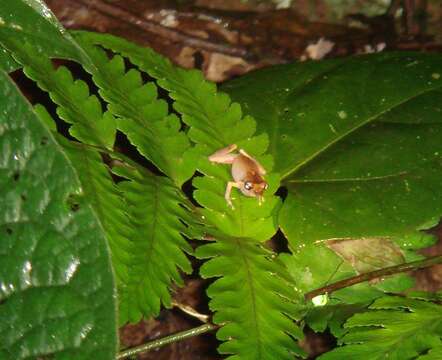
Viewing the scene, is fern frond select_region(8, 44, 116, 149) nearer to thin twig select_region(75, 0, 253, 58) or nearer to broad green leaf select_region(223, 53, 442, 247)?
broad green leaf select_region(223, 53, 442, 247)

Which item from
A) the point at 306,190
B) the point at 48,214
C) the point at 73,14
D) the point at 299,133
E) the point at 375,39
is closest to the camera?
the point at 48,214

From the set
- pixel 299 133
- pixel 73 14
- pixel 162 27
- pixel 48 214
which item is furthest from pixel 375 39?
pixel 48 214

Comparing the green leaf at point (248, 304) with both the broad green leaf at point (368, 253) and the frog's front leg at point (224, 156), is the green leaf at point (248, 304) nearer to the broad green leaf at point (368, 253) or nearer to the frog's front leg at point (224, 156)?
the frog's front leg at point (224, 156)

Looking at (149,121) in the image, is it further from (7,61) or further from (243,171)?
(7,61)

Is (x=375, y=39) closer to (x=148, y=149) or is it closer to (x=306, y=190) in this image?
(x=306, y=190)

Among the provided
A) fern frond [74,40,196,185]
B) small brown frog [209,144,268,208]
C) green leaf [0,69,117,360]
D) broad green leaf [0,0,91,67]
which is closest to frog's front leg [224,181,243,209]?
small brown frog [209,144,268,208]

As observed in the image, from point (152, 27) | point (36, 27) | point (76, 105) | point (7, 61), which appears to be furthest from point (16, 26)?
point (152, 27)
